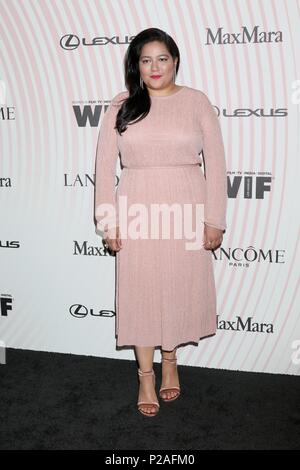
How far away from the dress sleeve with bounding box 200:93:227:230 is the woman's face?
0.20 meters

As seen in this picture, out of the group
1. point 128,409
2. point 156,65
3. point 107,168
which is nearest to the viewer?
point 156,65

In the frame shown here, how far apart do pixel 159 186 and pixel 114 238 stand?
0.31 m

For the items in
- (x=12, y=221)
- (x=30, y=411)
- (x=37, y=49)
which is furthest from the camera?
(x=12, y=221)

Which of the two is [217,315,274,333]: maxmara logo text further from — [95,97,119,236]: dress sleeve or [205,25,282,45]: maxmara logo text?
[205,25,282,45]: maxmara logo text

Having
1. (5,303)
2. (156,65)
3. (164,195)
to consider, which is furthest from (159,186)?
(5,303)

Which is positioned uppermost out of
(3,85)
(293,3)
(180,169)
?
(293,3)

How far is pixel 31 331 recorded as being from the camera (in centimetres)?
298

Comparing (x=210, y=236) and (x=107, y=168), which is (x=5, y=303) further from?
(x=210, y=236)

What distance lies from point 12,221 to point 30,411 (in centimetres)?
109

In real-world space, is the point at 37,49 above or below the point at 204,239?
above

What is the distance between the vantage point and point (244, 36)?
94.7 inches
